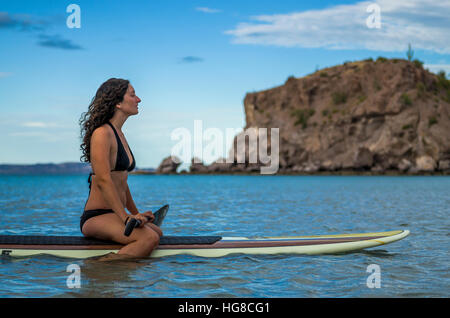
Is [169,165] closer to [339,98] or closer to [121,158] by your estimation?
[339,98]

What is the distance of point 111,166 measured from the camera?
17.3 ft

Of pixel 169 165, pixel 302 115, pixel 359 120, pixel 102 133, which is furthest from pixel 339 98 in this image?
pixel 102 133

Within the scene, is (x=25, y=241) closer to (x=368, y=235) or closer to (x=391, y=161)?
(x=368, y=235)

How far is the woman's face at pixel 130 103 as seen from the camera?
5.36 metres

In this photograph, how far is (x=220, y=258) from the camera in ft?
21.0

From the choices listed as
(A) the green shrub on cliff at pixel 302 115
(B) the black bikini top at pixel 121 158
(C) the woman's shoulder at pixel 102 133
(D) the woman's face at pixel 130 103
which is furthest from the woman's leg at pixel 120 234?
(A) the green shrub on cliff at pixel 302 115

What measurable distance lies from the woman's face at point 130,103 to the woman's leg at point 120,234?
1.20m

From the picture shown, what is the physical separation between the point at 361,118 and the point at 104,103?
7911cm

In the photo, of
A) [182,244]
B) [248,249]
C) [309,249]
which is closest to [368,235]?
[309,249]

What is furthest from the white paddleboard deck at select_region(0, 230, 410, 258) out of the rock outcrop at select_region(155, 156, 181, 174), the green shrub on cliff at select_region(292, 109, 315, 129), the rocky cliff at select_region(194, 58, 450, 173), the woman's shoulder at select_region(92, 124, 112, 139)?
the rock outcrop at select_region(155, 156, 181, 174)

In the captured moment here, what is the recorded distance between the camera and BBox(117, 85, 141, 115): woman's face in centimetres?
536

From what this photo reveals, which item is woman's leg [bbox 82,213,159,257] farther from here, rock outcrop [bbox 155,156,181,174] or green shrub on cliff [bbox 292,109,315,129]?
rock outcrop [bbox 155,156,181,174]

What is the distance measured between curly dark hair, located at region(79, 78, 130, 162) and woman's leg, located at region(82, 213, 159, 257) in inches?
36.4
